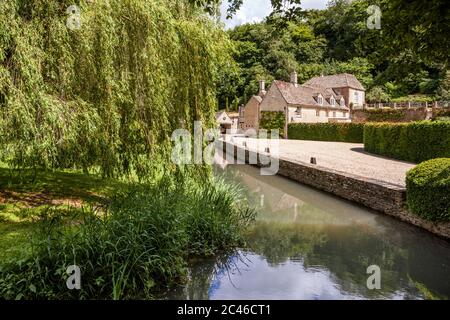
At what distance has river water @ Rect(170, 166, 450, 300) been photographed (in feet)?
20.4

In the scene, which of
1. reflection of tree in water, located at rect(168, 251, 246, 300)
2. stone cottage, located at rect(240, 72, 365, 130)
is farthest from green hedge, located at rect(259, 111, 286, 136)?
reflection of tree in water, located at rect(168, 251, 246, 300)

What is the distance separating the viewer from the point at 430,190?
848 centimetres

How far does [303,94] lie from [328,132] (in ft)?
39.1

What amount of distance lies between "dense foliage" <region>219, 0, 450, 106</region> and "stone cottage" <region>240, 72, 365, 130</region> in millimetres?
4569

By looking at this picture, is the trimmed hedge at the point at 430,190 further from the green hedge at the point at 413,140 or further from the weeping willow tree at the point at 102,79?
the green hedge at the point at 413,140

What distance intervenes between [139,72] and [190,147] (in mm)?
2339

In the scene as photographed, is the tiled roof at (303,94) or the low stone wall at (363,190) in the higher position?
the tiled roof at (303,94)

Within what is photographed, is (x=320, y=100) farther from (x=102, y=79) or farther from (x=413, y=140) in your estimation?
(x=102, y=79)

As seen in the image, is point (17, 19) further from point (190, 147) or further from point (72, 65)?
point (190, 147)

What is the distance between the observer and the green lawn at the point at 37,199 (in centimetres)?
656

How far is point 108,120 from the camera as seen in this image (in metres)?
7.86

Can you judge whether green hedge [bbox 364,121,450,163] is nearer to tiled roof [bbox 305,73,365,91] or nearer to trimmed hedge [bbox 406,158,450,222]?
trimmed hedge [bbox 406,158,450,222]

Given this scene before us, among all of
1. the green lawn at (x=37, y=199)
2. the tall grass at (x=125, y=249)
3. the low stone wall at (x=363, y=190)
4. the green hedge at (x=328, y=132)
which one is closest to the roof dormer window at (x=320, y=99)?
the green hedge at (x=328, y=132)

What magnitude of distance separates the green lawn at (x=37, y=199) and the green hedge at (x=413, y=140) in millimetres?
15430
